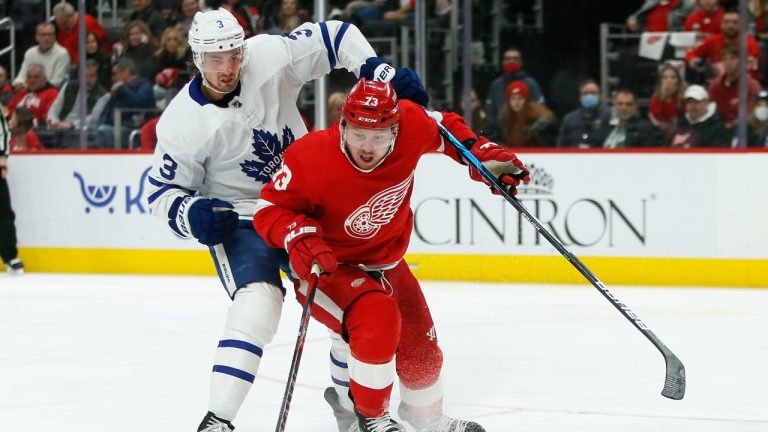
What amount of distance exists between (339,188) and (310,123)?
4.61 metres

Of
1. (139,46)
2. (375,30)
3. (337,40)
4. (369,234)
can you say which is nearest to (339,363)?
(369,234)

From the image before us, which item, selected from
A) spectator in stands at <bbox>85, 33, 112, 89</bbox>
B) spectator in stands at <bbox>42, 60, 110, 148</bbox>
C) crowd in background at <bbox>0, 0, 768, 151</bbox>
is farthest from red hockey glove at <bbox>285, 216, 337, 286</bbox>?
spectator in stands at <bbox>85, 33, 112, 89</bbox>

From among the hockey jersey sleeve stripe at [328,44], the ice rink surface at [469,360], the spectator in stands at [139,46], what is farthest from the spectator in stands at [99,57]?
the hockey jersey sleeve stripe at [328,44]

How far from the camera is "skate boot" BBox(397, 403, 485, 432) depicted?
3463mm

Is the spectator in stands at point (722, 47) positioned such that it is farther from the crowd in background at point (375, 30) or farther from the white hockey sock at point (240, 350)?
the white hockey sock at point (240, 350)

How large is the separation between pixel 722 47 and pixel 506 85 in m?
1.22

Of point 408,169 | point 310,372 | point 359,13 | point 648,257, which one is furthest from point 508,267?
point 408,169

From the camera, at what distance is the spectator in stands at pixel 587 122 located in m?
7.23

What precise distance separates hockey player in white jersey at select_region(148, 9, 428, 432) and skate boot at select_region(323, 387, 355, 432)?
16.0 inches

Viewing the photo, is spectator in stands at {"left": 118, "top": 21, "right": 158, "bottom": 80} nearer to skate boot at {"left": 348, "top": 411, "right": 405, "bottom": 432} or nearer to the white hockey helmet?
the white hockey helmet

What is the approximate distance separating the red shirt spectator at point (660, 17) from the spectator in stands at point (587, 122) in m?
0.44

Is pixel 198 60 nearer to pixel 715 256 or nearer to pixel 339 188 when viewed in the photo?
pixel 339 188

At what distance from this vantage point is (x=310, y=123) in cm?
784

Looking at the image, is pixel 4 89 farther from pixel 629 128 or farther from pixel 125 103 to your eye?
pixel 629 128
